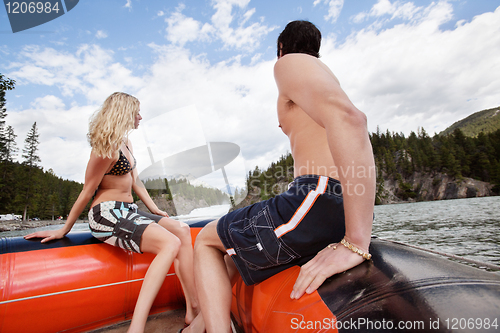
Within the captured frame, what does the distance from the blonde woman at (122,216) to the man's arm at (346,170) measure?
138 cm

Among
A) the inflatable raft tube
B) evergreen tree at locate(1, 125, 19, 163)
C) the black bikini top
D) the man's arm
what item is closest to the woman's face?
the black bikini top

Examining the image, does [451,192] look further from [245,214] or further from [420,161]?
[245,214]

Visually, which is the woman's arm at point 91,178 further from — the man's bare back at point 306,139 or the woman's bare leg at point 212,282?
the man's bare back at point 306,139

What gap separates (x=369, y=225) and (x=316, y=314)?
463 millimetres

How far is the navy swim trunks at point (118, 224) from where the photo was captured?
2.32 m

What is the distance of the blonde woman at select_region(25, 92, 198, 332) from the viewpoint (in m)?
2.19

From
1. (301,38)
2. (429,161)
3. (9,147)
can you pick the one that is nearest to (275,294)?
(301,38)

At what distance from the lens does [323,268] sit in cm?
119

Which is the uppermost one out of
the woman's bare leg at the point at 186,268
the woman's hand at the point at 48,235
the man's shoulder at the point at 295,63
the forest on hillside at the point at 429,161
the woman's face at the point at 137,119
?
the forest on hillside at the point at 429,161

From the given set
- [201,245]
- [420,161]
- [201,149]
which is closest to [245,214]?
[201,245]

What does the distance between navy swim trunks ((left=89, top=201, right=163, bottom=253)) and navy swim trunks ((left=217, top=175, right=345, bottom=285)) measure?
132 centimetres

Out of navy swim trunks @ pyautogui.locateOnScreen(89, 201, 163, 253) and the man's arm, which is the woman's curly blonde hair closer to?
navy swim trunks @ pyautogui.locateOnScreen(89, 201, 163, 253)

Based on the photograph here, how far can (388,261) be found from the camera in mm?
1242

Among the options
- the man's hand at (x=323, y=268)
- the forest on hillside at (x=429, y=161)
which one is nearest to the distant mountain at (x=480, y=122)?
the forest on hillside at (x=429, y=161)
